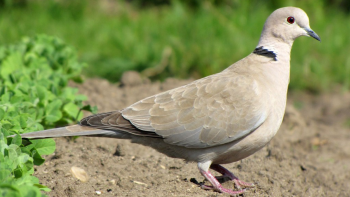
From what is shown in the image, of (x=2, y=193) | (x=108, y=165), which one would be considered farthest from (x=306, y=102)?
(x=2, y=193)

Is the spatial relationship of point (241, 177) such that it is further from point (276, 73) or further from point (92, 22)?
point (92, 22)

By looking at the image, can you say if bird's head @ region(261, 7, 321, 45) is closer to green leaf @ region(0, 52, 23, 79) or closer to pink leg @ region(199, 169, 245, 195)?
pink leg @ region(199, 169, 245, 195)

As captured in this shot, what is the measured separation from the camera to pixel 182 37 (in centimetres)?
838

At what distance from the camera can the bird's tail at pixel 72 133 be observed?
364 centimetres

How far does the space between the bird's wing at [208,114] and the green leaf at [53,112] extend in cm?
78

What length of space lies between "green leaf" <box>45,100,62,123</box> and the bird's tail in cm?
65

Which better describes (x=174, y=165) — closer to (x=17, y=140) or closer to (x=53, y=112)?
(x=53, y=112)

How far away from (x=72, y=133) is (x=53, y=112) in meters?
0.80

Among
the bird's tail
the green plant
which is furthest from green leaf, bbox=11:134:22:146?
the bird's tail

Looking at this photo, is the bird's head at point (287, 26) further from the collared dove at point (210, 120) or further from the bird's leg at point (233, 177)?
the bird's leg at point (233, 177)

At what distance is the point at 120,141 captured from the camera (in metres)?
5.16

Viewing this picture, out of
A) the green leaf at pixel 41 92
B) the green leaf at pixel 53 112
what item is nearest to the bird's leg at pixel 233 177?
the green leaf at pixel 53 112

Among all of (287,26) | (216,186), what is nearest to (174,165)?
(216,186)

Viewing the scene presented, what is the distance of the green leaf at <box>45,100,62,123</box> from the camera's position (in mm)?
4535
